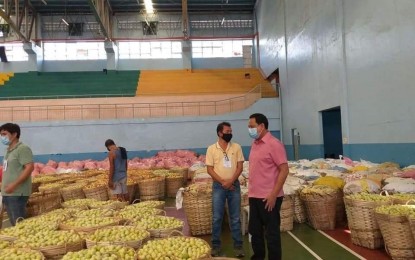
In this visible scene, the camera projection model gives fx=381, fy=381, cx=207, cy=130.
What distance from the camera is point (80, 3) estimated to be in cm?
2714

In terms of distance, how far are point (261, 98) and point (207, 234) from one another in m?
15.1

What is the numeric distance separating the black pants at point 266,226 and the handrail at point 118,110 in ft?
54.7

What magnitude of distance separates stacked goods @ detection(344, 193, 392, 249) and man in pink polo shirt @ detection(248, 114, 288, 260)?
5.05 ft

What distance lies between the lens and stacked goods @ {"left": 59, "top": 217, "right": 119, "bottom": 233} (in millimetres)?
4211

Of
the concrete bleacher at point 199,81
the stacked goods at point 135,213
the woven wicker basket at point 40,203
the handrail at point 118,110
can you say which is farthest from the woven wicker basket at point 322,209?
the concrete bleacher at point 199,81

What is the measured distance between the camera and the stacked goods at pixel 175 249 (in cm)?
329

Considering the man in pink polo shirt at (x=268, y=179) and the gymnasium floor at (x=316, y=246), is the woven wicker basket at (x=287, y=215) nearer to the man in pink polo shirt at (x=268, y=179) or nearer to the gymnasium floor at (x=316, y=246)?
the gymnasium floor at (x=316, y=246)

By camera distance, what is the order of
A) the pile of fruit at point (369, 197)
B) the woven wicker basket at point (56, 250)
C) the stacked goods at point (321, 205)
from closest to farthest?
1. the woven wicker basket at point (56, 250)
2. the pile of fruit at point (369, 197)
3. the stacked goods at point (321, 205)

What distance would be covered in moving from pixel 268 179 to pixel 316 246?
1.84 metres

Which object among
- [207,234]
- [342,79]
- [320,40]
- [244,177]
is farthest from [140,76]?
[207,234]

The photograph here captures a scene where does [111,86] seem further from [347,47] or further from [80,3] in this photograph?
[347,47]

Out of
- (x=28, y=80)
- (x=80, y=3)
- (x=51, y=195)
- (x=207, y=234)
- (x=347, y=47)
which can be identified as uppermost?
(x=80, y=3)

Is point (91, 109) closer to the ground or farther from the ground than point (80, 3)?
closer to the ground

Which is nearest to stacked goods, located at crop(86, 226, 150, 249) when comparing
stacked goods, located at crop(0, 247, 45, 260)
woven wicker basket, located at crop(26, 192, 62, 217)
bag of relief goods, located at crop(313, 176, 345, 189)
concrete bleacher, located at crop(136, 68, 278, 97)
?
stacked goods, located at crop(0, 247, 45, 260)
